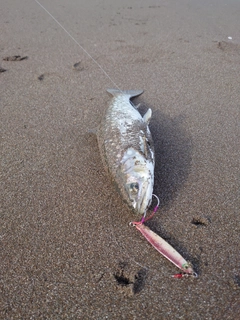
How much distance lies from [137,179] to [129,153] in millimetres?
379

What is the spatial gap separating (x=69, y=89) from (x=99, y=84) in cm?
56

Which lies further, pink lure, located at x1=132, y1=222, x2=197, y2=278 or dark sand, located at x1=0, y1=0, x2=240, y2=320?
pink lure, located at x1=132, y1=222, x2=197, y2=278

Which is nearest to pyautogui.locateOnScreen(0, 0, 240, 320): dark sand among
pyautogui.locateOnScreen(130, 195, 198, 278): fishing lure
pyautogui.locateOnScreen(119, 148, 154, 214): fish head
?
pyautogui.locateOnScreen(130, 195, 198, 278): fishing lure

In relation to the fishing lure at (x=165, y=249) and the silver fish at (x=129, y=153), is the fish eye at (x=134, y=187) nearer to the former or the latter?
the silver fish at (x=129, y=153)

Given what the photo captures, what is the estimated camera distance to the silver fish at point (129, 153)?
2883 millimetres

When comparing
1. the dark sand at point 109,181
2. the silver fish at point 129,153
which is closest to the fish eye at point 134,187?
the silver fish at point 129,153

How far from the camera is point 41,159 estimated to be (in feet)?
12.1

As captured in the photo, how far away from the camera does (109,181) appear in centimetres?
336

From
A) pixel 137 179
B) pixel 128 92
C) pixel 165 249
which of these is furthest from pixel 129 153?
pixel 128 92

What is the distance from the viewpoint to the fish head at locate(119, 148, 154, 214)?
9.30 feet

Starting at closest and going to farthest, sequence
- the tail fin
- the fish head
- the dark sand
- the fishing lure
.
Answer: the dark sand
the fishing lure
the fish head
the tail fin

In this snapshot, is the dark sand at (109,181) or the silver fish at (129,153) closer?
the dark sand at (109,181)

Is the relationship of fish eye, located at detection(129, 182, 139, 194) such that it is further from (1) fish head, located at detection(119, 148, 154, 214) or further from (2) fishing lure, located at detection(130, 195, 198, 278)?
(2) fishing lure, located at detection(130, 195, 198, 278)

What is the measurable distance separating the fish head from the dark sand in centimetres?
24
